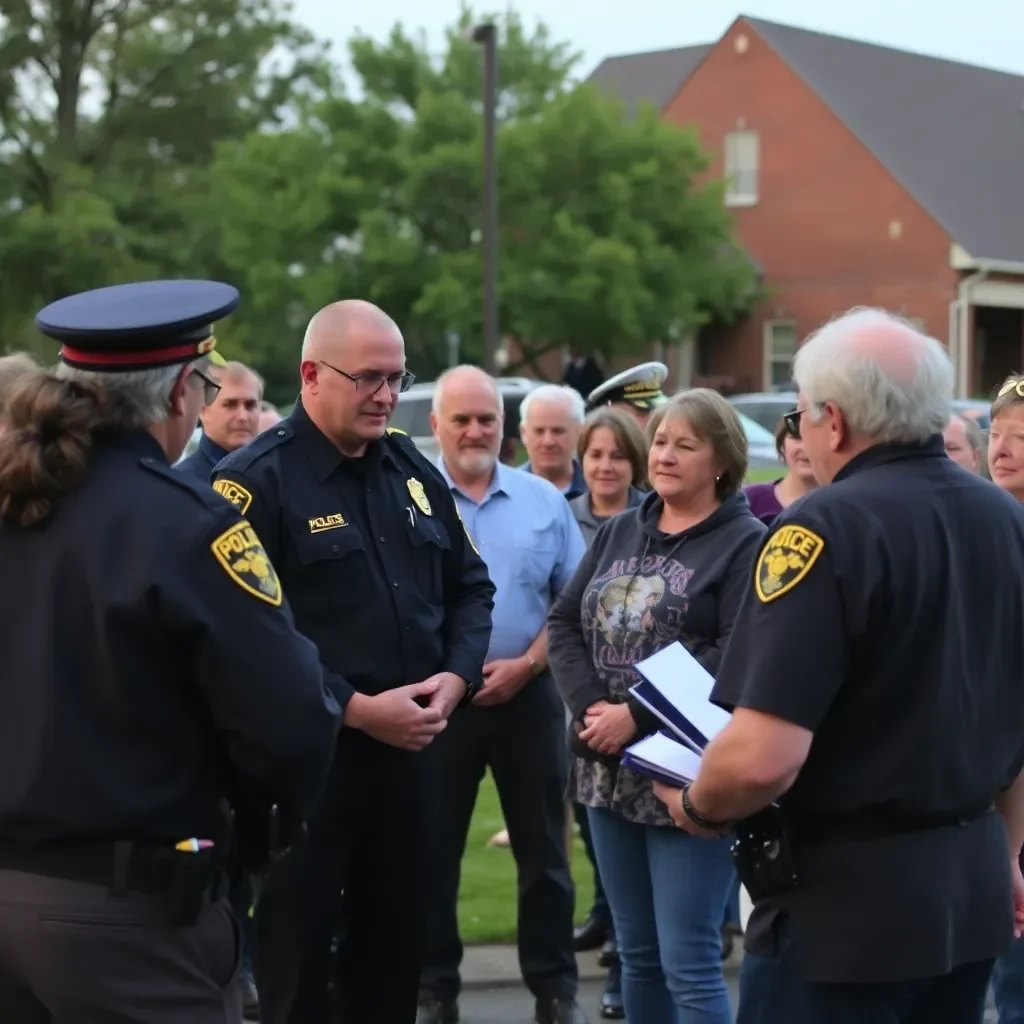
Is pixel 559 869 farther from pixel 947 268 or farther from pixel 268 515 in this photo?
pixel 947 268

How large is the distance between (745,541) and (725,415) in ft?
1.39

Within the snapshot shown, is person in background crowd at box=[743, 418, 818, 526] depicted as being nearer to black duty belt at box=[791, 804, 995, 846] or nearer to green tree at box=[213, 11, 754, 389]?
black duty belt at box=[791, 804, 995, 846]

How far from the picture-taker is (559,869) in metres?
5.68

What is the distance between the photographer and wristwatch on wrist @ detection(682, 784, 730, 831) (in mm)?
3297

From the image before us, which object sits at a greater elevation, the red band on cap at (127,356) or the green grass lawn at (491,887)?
the red band on cap at (127,356)

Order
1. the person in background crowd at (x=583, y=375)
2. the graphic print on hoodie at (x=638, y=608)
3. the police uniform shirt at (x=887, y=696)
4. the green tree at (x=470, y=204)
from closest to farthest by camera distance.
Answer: the police uniform shirt at (x=887, y=696)
the graphic print on hoodie at (x=638, y=608)
the person in background crowd at (x=583, y=375)
the green tree at (x=470, y=204)

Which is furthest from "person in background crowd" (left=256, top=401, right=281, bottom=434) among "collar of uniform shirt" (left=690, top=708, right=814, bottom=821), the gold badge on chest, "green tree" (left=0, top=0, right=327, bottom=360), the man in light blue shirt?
"green tree" (left=0, top=0, right=327, bottom=360)

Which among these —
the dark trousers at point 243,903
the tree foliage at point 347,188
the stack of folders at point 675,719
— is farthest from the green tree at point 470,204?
the stack of folders at point 675,719

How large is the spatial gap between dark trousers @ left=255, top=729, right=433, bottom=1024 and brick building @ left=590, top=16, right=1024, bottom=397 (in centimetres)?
3196

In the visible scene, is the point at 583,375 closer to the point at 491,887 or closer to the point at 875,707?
the point at 491,887

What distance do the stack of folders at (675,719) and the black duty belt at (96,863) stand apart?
119 cm

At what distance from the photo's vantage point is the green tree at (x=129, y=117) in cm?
3288

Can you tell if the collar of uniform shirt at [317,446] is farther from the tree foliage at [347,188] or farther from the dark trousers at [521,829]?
the tree foliage at [347,188]

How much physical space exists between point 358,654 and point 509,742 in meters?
1.50
